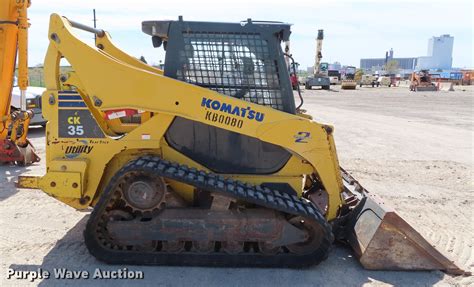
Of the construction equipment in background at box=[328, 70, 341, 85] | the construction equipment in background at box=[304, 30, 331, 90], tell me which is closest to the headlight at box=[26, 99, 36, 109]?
the construction equipment in background at box=[304, 30, 331, 90]

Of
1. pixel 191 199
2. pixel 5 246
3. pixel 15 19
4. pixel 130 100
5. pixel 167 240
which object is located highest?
pixel 15 19

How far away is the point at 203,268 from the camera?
3912 mm

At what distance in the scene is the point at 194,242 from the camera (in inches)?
156

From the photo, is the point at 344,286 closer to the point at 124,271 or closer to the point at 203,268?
the point at 203,268

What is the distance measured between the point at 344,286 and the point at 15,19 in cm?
673

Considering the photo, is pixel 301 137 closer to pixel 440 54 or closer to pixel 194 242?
pixel 194 242

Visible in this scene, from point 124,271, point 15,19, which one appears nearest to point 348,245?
point 124,271

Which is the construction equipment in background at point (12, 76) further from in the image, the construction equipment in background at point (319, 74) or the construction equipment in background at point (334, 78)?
the construction equipment in background at point (334, 78)

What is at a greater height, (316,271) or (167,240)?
(167,240)

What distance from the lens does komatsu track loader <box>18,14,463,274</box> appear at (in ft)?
12.6

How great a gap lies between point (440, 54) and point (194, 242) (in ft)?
660

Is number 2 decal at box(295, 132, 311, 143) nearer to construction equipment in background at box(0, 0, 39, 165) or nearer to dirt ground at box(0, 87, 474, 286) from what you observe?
dirt ground at box(0, 87, 474, 286)

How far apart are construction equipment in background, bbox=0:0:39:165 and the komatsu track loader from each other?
367 centimetres

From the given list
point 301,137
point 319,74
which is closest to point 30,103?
point 301,137
